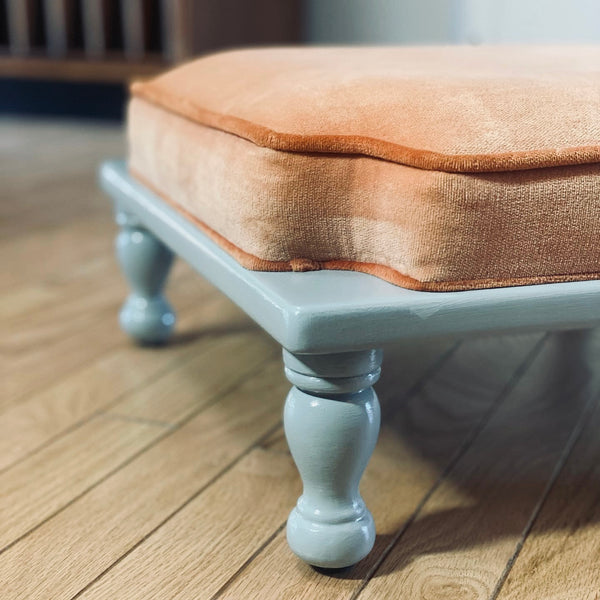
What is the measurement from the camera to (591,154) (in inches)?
22.3

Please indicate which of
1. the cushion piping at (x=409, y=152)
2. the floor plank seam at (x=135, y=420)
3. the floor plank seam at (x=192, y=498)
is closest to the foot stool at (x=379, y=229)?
the cushion piping at (x=409, y=152)

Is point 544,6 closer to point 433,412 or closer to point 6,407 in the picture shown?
point 433,412

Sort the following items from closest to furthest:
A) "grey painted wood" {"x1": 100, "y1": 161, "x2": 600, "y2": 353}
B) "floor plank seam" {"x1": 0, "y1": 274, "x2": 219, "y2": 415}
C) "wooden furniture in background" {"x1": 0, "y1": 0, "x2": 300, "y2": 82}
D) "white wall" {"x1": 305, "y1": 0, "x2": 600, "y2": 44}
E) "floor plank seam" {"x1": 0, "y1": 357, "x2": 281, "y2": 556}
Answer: "grey painted wood" {"x1": 100, "y1": 161, "x2": 600, "y2": 353}, "floor plank seam" {"x1": 0, "y1": 357, "x2": 281, "y2": 556}, "floor plank seam" {"x1": 0, "y1": 274, "x2": 219, "y2": 415}, "white wall" {"x1": 305, "y1": 0, "x2": 600, "y2": 44}, "wooden furniture in background" {"x1": 0, "y1": 0, "x2": 300, "y2": 82}

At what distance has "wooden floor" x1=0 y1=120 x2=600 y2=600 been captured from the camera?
0.62 meters

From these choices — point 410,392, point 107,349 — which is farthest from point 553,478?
point 107,349

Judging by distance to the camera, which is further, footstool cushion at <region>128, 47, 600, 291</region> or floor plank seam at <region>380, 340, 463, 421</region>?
floor plank seam at <region>380, 340, 463, 421</region>

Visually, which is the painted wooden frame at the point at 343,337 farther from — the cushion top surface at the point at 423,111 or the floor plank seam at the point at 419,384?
the floor plank seam at the point at 419,384

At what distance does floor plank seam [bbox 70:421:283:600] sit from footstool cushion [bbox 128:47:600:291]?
0.69 ft

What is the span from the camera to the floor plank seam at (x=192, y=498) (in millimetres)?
613

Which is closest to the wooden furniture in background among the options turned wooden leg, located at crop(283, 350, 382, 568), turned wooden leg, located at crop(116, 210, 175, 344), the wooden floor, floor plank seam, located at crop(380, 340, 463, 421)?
the wooden floor

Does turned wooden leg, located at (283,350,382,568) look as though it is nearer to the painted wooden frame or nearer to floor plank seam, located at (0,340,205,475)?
the painted wooden frame

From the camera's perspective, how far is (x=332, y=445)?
1.90 ft

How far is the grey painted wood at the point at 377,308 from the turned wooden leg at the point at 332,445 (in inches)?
0.9

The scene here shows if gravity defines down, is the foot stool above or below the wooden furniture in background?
above
